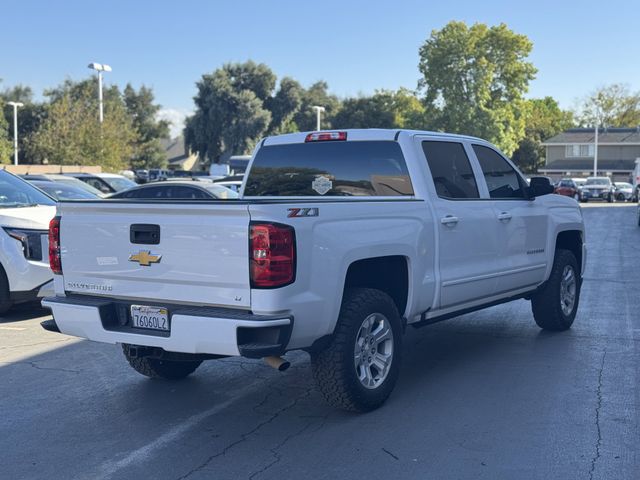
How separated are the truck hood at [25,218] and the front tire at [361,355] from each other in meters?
5.19

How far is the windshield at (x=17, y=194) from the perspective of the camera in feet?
32.2

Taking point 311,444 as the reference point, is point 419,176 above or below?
above

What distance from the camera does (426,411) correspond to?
5.62m

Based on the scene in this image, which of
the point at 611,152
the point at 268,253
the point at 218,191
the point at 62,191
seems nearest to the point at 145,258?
A: the point at 268,253

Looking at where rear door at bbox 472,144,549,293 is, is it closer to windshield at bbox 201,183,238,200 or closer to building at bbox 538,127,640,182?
windshield at bbox 201,183,238,200

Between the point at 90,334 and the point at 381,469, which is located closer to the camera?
the point at 381,469

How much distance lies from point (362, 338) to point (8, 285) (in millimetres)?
5247

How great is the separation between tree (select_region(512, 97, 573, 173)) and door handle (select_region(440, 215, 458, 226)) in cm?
7109

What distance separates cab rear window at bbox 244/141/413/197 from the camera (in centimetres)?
648

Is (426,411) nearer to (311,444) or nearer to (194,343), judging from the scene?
(311,444)

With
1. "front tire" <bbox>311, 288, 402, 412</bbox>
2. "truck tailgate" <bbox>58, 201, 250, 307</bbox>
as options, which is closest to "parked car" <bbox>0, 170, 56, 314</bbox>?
"truck tailgate" <bbox>58, 201, 250, 307</bbox>

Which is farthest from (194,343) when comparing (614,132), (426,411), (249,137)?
(614,132)

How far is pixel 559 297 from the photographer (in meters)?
8.26

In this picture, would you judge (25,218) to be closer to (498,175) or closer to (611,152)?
(498,175)
